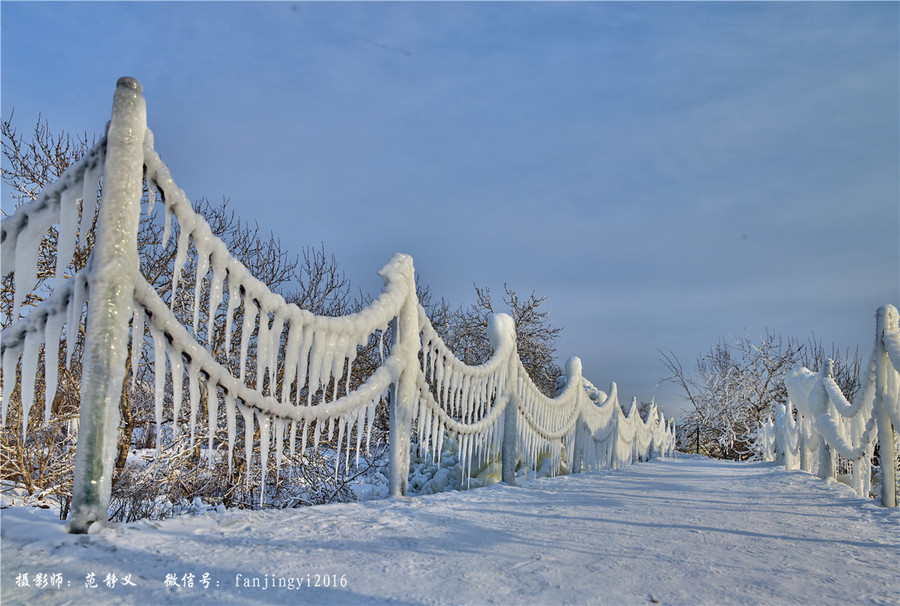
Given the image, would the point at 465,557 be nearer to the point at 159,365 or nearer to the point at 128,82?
the point at 159,365

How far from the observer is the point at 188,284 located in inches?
361

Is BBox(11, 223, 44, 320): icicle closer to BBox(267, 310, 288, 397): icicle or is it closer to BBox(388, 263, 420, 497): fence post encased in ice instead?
BBox(267, 310, 288, 397): icicle

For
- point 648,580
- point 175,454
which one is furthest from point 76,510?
point 175,454

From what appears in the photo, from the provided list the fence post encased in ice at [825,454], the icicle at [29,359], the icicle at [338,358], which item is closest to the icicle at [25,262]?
the icicle at [29,359]

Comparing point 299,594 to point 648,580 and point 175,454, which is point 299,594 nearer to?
point 648,580

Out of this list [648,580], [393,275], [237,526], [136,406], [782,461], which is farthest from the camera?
[782,461]

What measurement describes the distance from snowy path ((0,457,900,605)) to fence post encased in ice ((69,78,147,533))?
0.74 feet

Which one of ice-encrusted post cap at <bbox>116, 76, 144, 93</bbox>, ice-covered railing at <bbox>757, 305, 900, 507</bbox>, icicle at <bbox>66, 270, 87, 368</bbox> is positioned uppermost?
ice-encrusted post cap at <bbox>116, 76, 144, 93</bbox>

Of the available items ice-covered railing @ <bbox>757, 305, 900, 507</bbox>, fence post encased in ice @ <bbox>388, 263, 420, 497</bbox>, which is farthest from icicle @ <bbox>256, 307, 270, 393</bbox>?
ice-covered railing @ <bbox>757, 305, 900, 507</bbox>

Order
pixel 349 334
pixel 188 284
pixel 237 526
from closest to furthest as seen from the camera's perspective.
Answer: pixel 237 526 < pixel 349 334 < pixel 188 284

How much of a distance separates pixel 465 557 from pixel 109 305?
77.2 inches

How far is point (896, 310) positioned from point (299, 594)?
208 inches

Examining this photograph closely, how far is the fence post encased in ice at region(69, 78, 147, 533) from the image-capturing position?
2.48 m

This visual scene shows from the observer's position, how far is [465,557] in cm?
271
